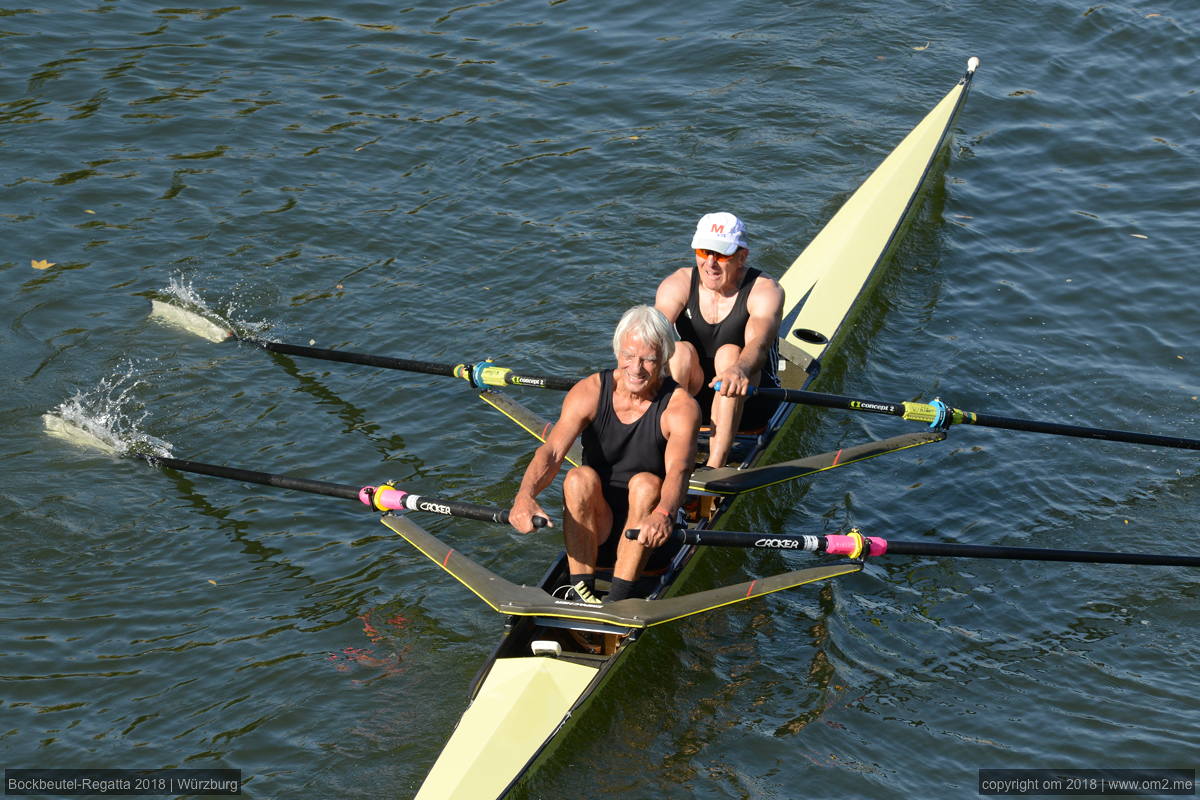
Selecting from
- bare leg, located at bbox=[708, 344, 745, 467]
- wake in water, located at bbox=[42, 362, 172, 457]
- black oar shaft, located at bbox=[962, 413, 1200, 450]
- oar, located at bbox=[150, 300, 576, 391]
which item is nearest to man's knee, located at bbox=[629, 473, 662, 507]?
bare leg, located at bbox=[708, 344, 745, 467]

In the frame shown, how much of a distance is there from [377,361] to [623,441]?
308 cm

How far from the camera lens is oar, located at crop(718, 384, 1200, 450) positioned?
337 inches

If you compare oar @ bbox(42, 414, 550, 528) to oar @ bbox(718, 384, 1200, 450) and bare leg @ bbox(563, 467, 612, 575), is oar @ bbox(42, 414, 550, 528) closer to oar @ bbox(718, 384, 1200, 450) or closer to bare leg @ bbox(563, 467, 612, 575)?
bare leg @ bbox(563, 467, 612, 575)

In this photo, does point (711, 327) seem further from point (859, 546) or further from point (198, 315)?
point (198, 315)

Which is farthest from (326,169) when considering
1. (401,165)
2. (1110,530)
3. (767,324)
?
(1110,530)

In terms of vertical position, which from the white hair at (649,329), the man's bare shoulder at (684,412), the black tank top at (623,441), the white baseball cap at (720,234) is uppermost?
the white baseball cap at (720,234)

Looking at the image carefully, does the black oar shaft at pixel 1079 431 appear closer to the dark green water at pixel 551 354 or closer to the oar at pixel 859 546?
the dark green water at pixel 551 354

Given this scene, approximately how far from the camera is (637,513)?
6.84 meters

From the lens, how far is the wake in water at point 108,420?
8.94m

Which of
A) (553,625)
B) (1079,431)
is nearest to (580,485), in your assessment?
(553,625)

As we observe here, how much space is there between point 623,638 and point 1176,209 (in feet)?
31.7

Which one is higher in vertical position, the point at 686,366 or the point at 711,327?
the point at 711,327

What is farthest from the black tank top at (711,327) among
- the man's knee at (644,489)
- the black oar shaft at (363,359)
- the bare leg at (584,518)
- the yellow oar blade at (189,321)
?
the yellow oar blade at (189,321)

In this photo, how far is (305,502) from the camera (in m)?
8.77
